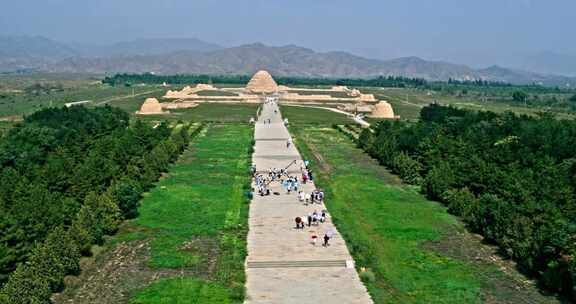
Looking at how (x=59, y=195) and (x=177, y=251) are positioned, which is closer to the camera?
(x=177, y=251)

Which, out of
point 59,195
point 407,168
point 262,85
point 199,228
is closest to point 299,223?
point 199,228

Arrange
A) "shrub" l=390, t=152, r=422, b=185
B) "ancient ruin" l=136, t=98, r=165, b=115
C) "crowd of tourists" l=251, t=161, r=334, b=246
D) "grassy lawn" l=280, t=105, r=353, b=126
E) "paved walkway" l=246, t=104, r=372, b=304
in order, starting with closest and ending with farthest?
"paved walkway" l=246, t=104, r=372, b=304, "crowd of tourists" l=251, t=161, r=334, b=246, "shrub" l=390, t=152, r=422, b=185, "grassy lawn" l=280, t=105, r=353, b=126, "ancient ruin" l=136, t=98, r=165, b=115

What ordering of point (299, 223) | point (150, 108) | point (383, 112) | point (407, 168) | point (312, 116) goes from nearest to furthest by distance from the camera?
point (299, 223), point (407, 168), point (150, 108), point (312, 116), point (383, 112)

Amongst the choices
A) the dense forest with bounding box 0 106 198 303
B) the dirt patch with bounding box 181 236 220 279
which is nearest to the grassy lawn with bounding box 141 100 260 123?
the dense forest with bounding box 0 106 198 303

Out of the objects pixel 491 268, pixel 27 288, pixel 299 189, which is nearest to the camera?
pixel 27 288

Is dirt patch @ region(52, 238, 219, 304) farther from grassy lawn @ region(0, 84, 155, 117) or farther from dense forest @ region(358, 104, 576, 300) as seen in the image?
grassy lawn @ region(0, 84, 155, 117)

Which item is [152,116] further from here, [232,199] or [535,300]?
[535,300]

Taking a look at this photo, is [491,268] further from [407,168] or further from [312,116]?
[312,116]
